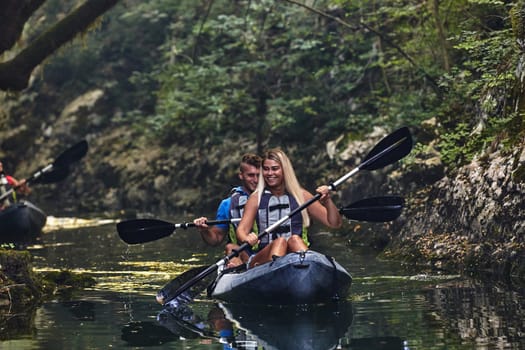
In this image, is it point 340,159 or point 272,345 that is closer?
point 272,345

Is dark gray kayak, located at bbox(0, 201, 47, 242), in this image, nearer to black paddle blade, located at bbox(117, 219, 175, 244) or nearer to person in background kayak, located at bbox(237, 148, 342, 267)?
black paddle blade, located at bbox(117, 219, 175, 244)

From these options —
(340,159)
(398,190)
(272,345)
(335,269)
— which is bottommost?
(272,345)

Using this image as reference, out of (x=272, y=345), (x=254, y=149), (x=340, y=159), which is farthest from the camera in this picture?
(x=254, y=149)

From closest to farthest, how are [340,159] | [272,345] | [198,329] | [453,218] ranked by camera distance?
[272,345]
[198,329]
[453,218]
[340,159]

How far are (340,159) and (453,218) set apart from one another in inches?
295

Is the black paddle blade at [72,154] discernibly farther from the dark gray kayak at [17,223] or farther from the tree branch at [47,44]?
the tree branch at [47,44]

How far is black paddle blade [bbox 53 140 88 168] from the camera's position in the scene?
1555 cm

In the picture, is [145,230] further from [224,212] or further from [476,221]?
[476,221]

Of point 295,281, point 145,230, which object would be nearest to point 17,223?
point 145,230

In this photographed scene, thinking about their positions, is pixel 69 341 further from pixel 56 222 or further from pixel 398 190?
pixel 56 222

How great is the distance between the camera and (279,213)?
9531mm

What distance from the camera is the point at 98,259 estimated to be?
13.9 metres

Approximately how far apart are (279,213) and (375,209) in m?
1.03

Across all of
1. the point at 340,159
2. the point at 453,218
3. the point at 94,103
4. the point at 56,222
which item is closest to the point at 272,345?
the point at 453,218
